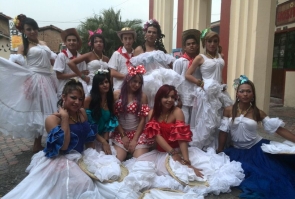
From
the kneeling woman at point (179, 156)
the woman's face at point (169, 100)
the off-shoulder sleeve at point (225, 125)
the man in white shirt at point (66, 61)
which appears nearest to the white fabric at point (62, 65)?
the man in white shirt at point (66, 61)

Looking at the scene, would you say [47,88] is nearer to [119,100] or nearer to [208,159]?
[119,100]

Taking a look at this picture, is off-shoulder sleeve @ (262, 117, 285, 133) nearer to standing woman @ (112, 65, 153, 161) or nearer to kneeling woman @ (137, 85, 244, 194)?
kneeling woman @ (137, 85, 244, 194)

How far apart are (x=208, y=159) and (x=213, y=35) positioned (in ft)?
5.63

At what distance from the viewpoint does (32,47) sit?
409 centimetres

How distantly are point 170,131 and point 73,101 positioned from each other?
3.97 feet

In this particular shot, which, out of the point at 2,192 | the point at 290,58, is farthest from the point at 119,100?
the point at 290,58

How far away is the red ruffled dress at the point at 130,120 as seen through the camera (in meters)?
3.71

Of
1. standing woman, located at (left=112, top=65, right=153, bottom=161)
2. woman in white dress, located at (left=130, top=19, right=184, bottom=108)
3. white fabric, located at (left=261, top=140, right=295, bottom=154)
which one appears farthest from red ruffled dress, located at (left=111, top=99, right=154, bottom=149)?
white fabric, located at (left=261, top=140, right=295, bottom=154)

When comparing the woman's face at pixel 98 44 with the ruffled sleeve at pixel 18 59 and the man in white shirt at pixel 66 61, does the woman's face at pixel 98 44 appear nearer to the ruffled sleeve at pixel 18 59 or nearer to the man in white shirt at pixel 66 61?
the man in white shirt at pixel 66 61

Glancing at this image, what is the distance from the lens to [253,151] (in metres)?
3.47

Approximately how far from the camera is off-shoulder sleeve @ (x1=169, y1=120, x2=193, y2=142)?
329 cm

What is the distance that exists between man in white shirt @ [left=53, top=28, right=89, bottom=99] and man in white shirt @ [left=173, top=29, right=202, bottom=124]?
1430mm

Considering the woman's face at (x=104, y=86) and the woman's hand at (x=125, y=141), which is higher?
the woman's face at (x=104, y=86)

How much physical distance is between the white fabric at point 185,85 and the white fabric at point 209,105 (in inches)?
3.5
